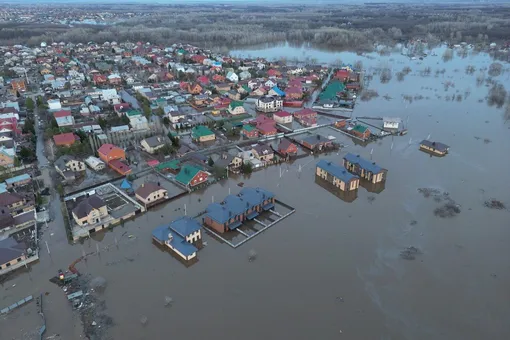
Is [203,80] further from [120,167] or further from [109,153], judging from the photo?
[120,167]

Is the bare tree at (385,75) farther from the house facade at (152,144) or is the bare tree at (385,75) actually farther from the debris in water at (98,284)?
the debris in water at (98,284)

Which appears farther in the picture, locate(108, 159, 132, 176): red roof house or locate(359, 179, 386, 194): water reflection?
locate(108, 159, 132, 176): red roof house

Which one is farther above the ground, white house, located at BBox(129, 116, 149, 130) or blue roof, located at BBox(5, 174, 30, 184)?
white house, located at BBox(129, 116, 149, 130)

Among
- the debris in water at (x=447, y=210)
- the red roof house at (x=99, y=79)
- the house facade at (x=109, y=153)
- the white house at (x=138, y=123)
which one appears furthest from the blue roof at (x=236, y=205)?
the red roof house at (x=99, y=79)

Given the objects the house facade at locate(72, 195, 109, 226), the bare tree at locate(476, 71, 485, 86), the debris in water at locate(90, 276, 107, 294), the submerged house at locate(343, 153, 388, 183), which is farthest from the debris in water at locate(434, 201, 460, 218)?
→ the bare tree at locate(476, 71, 485, 86)

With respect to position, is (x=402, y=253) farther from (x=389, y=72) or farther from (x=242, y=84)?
(x=389, y=72)

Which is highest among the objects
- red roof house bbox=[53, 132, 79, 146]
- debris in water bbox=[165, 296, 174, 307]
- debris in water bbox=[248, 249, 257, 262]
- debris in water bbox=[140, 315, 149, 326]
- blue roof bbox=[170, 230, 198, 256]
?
red roof house bbox=[53, 132, 79, 146]

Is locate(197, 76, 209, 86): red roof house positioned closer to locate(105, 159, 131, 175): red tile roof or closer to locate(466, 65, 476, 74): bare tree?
locate(105, 159, 131, 175): red tile roof

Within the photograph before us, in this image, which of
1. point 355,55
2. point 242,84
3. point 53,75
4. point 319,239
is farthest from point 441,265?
point 355,55
